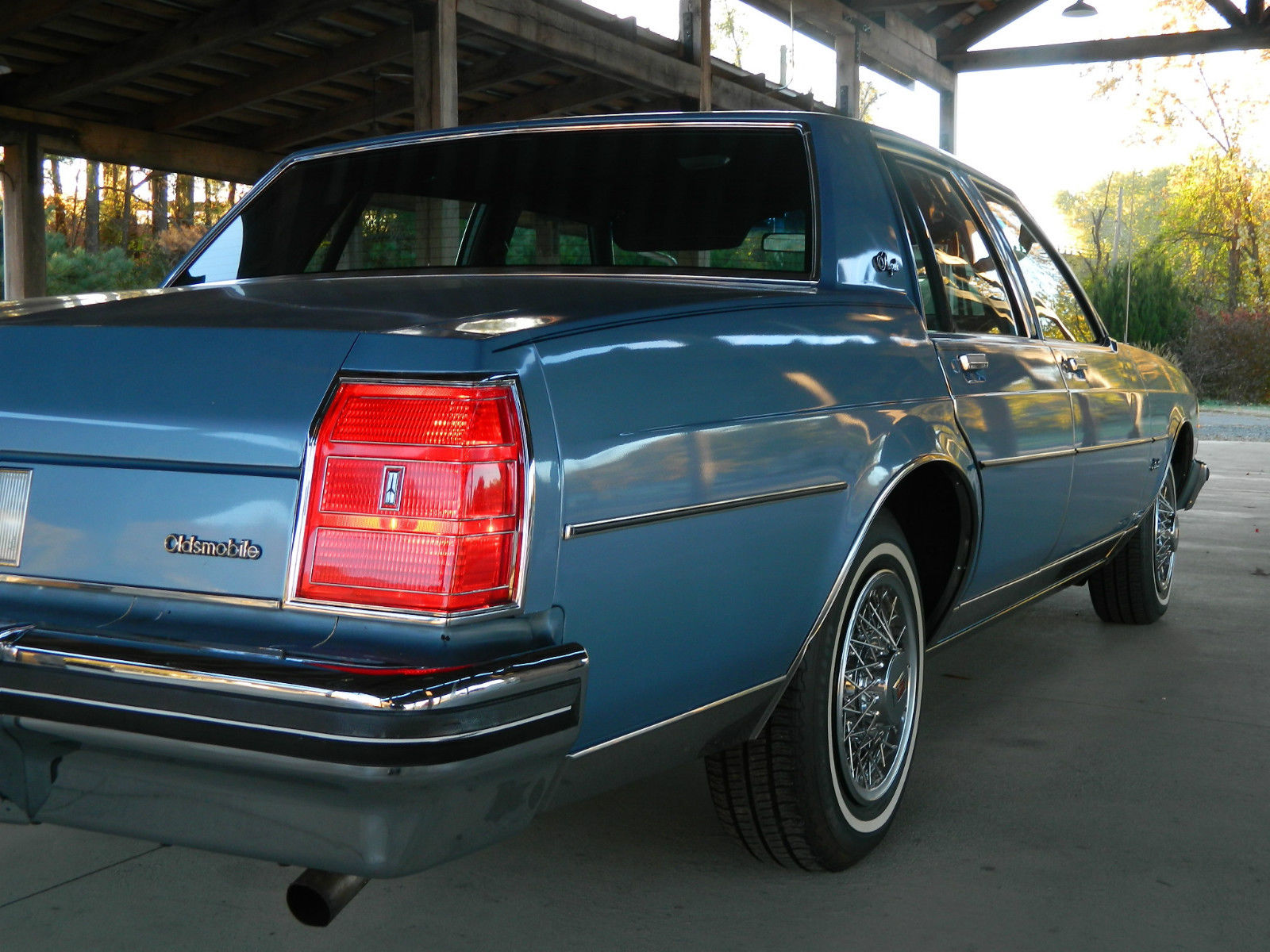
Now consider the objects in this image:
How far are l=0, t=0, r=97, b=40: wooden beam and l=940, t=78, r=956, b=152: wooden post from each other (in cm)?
979

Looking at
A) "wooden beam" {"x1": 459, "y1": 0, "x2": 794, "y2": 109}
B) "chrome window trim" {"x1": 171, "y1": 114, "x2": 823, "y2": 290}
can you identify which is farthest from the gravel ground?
"chrome window trim" {"x1": 171, "y1": 114, "x2": 823, "y2": 290}

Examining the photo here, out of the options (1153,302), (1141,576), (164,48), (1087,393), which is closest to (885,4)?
(164,48)

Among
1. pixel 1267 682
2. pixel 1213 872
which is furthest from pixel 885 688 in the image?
pixel 1267 682

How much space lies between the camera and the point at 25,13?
973 centimetres

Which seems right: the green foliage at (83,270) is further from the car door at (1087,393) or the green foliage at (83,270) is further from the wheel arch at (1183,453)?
the car door at (1087,393)

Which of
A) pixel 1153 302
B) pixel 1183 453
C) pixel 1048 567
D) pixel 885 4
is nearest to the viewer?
pixel 1048 567

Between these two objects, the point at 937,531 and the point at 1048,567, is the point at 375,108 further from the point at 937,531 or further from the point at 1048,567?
the point at 937,531

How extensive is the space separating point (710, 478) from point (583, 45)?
827 centimetres

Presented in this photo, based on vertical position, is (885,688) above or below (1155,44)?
below

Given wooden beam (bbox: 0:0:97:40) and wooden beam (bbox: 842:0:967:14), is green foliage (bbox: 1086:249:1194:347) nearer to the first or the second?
wooden beam (bbox: 842:0:967:14)

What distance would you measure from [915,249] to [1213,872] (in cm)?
145

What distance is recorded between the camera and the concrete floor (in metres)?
2.28

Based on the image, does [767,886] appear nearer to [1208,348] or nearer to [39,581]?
[39,581]

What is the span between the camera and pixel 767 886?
8.24 feet
